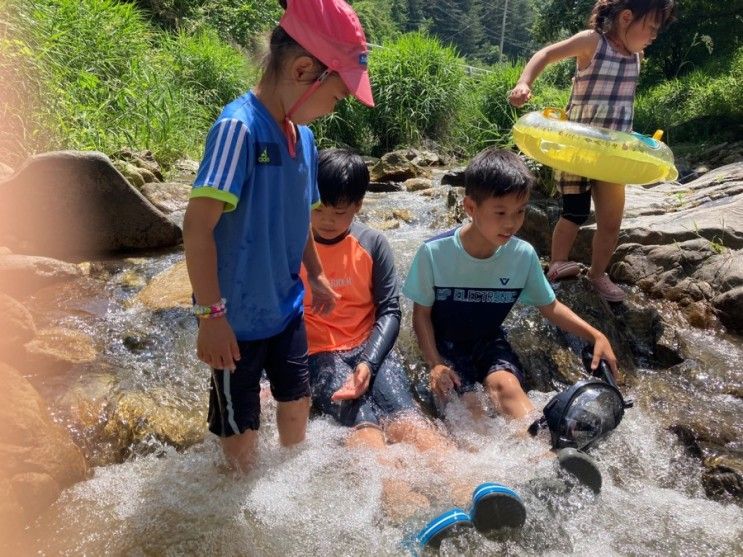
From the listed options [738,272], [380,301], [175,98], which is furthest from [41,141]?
[738,272]

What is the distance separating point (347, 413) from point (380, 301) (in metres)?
0.53

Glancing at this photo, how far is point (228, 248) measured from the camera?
175cm

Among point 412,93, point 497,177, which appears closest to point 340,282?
point 497,177

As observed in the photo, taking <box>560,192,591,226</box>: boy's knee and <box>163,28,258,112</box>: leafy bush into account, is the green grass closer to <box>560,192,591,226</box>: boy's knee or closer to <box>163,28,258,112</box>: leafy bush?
<box>163,28,258,112</box>: leafy bush

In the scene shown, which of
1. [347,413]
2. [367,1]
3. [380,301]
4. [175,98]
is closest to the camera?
[347,413]

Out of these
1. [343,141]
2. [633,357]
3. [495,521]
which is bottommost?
[343,141]

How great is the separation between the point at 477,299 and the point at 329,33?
4.31 ft

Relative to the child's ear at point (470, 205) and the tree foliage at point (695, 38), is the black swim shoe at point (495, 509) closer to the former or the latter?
the child's ear at point (470, 205)

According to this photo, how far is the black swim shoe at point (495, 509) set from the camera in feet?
5.71

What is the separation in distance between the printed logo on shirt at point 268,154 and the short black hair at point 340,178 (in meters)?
0.67

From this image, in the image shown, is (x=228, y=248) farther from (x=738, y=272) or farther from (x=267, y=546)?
(x=738, y=272)

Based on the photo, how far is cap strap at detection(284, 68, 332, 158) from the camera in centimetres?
170

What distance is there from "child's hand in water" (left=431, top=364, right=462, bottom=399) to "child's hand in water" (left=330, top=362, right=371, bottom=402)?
248 millimetres

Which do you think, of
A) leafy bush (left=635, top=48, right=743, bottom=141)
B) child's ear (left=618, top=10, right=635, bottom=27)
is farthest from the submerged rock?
leafy bush (left=635, top=48, right=743, bottom=141)
